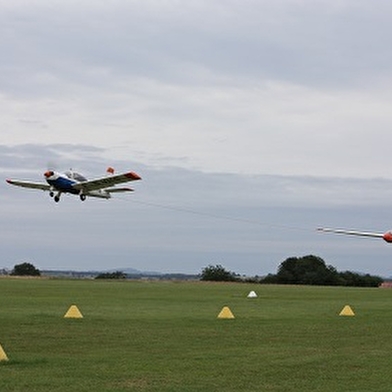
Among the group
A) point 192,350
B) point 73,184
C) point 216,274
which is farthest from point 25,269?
point 192,350

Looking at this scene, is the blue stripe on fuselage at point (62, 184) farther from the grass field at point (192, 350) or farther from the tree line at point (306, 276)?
the tree line at point (306, 276)

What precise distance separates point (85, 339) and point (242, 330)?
5.25 m

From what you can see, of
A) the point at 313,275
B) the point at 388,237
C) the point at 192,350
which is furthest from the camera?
the point at 313,275

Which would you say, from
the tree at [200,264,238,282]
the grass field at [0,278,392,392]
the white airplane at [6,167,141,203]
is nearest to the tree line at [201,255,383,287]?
the tree at [200,264,238,282]

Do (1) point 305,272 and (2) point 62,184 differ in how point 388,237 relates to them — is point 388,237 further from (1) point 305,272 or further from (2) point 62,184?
(1) point 305,272

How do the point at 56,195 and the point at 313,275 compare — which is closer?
the point at 56,195

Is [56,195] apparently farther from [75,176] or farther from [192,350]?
→ [192,350]

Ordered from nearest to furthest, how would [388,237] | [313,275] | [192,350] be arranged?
[192,350] < [388,237] < [313,275]

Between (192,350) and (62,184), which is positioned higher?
(62,184)

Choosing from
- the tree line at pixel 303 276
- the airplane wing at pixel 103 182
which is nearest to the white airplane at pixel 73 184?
the airplane wing at pixel 103 182

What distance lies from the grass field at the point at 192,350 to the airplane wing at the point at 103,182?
642 inches

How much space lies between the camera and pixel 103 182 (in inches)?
2229

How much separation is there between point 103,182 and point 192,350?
34.1 metres

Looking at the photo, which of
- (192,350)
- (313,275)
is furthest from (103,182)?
(313,275)
